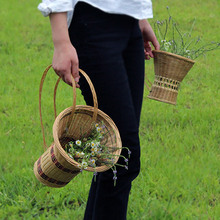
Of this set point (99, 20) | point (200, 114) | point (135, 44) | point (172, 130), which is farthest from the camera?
point (200, 114)

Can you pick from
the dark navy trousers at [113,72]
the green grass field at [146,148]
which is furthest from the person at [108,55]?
the green grass field at [146,148]

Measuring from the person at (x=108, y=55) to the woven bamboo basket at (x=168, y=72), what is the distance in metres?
0.49

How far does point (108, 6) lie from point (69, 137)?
0.71 m

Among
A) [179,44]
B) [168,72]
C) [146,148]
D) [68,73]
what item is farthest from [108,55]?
[179,44]

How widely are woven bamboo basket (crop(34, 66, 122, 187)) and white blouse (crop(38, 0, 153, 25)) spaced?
0.88 ft

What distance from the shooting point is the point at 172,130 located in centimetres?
403

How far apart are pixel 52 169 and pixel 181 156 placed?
5.63 ft

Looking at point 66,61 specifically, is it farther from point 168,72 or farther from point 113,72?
point 168,72

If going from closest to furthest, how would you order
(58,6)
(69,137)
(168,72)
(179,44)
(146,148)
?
(58,6) → (69,137) → (168,72) → (146,148) → (179,44)

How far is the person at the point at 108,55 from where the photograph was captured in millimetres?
1830

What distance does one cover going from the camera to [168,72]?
2588mm

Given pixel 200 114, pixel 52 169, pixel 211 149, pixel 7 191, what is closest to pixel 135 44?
pixel 52 169

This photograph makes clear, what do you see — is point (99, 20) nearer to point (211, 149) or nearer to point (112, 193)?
point (112, 193)

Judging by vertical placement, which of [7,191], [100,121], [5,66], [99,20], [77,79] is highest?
[99,20]
